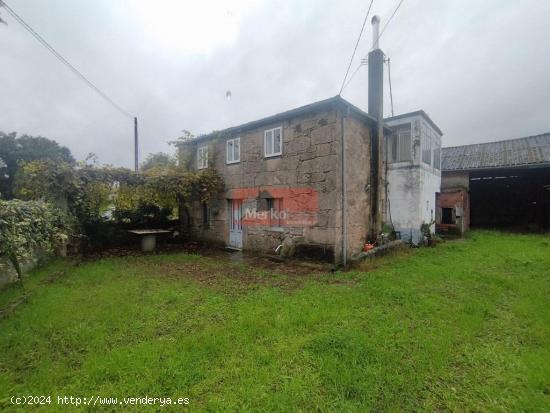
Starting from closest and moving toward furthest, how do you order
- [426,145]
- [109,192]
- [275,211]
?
[275,211] → [109,192] → [426,145]

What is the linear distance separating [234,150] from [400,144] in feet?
23.9

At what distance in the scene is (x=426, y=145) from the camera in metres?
11.4

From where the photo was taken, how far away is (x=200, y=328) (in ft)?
12.8

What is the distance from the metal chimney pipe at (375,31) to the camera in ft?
32.7

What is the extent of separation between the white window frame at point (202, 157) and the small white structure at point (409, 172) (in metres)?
8.41

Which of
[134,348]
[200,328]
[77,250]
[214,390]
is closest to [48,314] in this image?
[134,348]

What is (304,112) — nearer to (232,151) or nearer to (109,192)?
(232,151)

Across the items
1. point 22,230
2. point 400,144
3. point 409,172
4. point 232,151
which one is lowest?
point 22,230

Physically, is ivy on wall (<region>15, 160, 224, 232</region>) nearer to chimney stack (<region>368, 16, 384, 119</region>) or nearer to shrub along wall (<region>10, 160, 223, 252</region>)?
shrub along wall (<region>10, 160, 223, 252</region>)

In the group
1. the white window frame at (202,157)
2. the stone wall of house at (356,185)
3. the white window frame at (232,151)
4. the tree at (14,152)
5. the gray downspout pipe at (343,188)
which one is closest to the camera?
the gray downspout pipe at (343,188)

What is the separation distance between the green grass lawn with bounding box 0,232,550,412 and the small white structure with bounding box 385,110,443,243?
4.29 m

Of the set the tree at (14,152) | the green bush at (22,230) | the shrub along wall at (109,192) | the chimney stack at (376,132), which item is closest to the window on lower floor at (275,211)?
the shrub along wall at (109,192)

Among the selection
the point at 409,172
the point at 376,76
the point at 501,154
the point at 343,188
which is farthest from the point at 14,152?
the point at 501,154

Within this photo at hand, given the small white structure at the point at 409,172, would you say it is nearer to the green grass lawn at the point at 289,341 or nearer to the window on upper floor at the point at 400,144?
the window on upper floor at the point at 400,144
